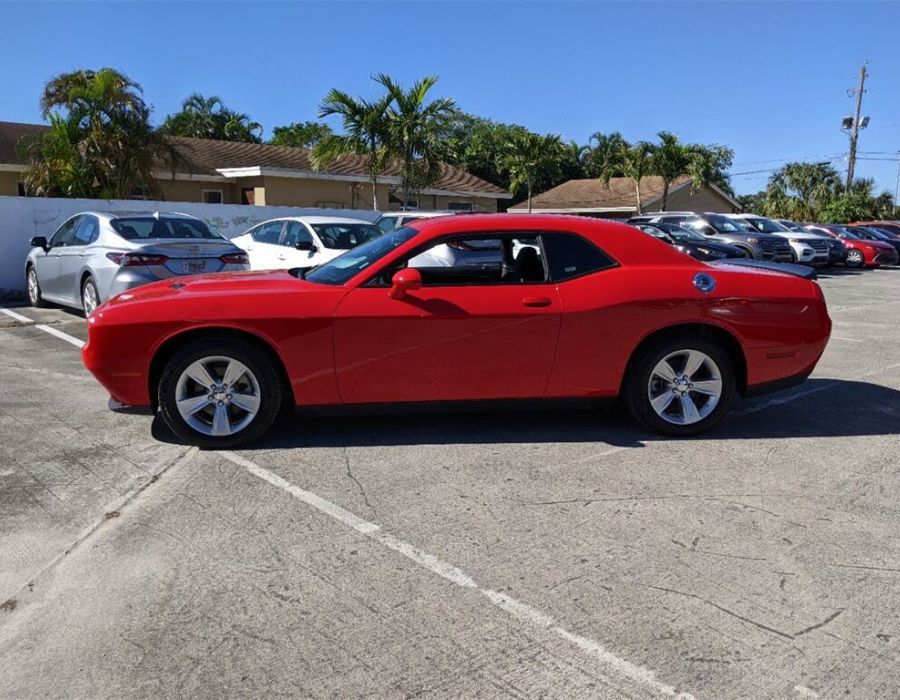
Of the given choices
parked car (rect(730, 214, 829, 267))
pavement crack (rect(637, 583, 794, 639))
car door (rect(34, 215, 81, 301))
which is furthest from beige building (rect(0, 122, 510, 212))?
pavement crack (rect(637, 583, 794, 639))

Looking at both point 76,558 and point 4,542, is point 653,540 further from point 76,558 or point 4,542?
point 4,542

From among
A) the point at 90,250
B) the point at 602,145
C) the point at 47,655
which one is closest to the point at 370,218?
the point at 90,250

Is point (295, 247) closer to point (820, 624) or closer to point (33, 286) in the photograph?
point (33, 286)

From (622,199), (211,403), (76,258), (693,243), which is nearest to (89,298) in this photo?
(76,258)

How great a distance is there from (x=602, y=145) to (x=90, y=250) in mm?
46143

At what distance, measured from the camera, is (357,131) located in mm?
22094

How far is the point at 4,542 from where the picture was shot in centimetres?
378

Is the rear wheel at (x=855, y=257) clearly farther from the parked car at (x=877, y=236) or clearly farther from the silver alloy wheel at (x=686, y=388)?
the silver alloy wheel at (x=686, y=388)

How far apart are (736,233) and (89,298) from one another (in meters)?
16.6

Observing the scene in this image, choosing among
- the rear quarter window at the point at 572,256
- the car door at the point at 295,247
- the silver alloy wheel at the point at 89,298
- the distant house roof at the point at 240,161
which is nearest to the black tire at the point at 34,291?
the silver alloy wheel at the point at 89,298

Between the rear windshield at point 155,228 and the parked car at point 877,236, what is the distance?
964 inches

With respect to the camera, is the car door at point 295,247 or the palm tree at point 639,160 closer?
the car door at point 295,247

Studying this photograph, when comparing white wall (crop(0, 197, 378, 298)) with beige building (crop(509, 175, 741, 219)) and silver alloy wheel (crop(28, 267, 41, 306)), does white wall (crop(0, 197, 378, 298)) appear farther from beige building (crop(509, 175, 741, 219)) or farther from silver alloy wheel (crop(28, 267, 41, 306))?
beige building (crop(509, 175, 741, 219))

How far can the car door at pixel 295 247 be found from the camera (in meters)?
12.0
